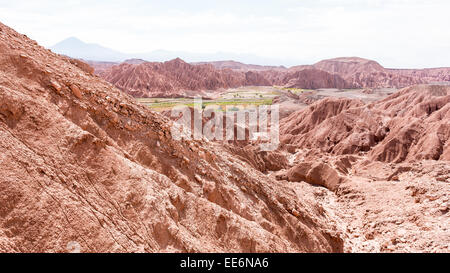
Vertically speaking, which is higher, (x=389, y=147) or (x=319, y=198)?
(x=389, y=147)

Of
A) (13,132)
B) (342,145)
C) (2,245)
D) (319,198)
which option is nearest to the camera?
(2,245)

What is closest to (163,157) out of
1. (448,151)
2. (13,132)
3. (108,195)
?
(108,195)

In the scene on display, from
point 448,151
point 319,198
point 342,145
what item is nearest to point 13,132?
point 319,198

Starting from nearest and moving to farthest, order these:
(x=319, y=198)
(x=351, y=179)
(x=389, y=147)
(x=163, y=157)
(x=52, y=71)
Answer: (x=52, y=71)
(x=163, y=157)
(x=319, y=198)
(x=351, y=179)
(x=389, y=147)

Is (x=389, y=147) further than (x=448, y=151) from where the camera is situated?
Yes

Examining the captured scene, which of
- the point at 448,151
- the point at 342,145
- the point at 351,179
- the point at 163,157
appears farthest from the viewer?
the point at 342,145
